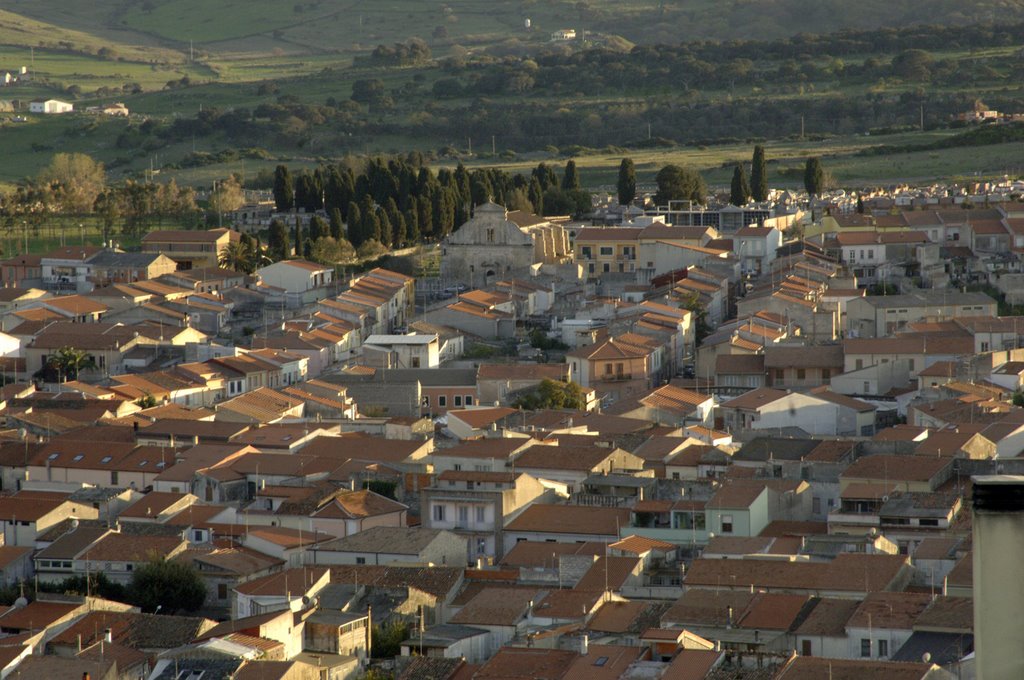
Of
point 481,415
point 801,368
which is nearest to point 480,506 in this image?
point 481,415

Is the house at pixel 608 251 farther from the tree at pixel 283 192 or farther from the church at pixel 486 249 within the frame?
the tree at pixel 283 192

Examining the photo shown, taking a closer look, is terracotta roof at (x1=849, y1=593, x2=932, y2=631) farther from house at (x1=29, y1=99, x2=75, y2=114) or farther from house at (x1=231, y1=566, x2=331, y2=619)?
house at (x1=29, y1=99, x2=75, y2=114)

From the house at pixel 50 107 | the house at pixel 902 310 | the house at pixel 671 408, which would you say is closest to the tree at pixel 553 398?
the house at pixel 671 408

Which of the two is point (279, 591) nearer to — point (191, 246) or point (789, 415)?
point (789, 415)

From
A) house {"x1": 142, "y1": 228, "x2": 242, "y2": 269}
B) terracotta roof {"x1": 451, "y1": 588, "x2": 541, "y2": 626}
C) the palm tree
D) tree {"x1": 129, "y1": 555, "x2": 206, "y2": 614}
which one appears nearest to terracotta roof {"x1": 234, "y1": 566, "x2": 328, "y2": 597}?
tree {"x1": 129, "y1": 555, "x2": 206, "y2": 614}

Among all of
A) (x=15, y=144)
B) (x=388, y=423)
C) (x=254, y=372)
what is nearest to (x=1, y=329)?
(x=254, y=372)

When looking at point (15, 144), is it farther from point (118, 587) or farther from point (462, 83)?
point (118, 587)
